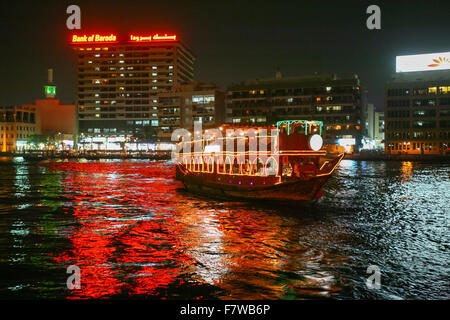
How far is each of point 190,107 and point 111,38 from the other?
43666mm

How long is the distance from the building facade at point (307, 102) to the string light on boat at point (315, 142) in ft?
187

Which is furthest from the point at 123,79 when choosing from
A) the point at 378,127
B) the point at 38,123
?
the point at 378,127

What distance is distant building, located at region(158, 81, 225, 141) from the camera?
9312 cm

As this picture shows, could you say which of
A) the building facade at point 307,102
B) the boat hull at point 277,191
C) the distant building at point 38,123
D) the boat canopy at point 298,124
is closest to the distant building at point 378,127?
the building facade at point 307,102

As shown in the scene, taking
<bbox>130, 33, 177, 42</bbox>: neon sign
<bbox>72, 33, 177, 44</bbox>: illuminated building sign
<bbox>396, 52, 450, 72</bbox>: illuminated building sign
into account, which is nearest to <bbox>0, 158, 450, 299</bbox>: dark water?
<bbox>396, 52, 450, 72</bbox>: illuminated building sign

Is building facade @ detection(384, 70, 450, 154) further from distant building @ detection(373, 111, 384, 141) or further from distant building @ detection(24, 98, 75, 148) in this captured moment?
distant building @ detection(24, 98, 75, 148)

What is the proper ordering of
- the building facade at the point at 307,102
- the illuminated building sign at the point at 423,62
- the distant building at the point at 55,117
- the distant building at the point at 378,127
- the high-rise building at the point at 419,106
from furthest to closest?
the distant building at the point at 55,117 → the distant building at the point at 378,127 → the building facade at the point at 307,102 → the high-rise building at the point at 419,106 → the illuminated building sign at the point at 423,62

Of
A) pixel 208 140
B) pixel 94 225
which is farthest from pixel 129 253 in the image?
pixel 208 140

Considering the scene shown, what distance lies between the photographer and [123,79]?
118938 millimetres

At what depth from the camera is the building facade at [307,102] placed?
80.9m

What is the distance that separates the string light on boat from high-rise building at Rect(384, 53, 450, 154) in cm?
6790

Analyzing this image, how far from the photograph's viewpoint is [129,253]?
11273 mm

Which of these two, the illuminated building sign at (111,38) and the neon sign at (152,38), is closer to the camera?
the neon sign at (152,38)

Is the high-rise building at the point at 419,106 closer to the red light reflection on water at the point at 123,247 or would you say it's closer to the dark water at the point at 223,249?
the dark water at the point at 223,249
